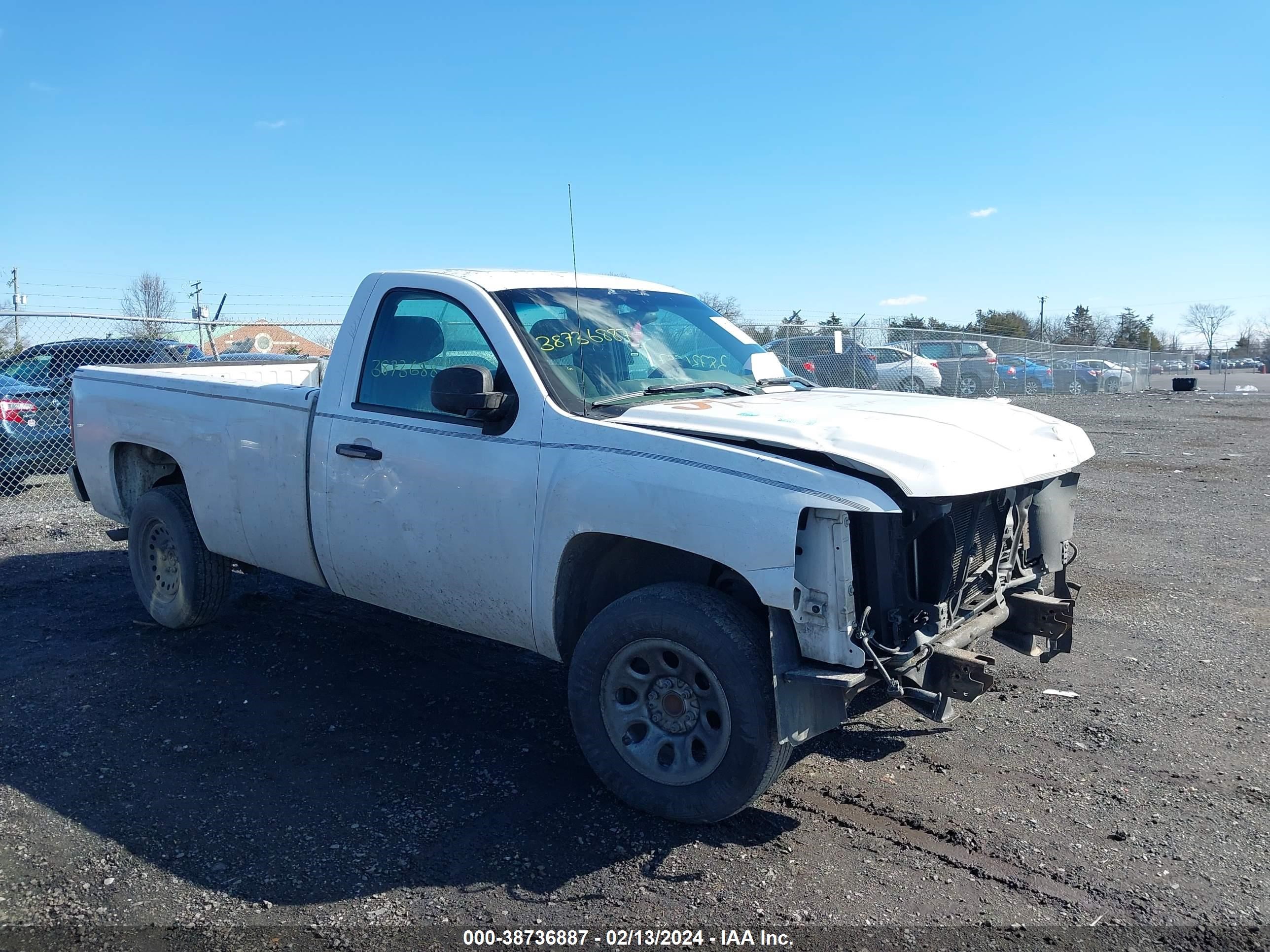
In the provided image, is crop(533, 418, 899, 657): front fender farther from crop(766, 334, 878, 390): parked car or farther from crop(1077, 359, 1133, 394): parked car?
crop(1077, 359, 1133, 394): parked car

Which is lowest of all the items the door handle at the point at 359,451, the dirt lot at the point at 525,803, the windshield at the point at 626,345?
the dirt lot at the point at 525,803

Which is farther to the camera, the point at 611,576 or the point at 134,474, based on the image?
the point at 134,474

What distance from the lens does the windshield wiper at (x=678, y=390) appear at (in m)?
4.23

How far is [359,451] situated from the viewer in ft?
15.3

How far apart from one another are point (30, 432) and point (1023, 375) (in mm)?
27607

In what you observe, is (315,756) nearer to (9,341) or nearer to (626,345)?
(626,345)

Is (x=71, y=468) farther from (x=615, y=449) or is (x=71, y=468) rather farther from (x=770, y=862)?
(x=770, y=862)

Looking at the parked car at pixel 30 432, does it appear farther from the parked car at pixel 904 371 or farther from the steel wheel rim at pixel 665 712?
the parked car at pixel 904 371

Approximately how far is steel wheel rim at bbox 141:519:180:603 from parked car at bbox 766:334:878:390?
15282 millimetres

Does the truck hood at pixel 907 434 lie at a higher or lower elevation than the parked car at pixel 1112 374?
higher

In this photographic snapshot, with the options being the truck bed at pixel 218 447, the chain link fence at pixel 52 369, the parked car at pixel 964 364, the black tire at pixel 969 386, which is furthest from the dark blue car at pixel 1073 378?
the truck bed at pixel 218 447

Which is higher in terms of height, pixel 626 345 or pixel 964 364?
pixel 626 345

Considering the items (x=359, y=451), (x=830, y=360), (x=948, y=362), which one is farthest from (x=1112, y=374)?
(x=359, y=451)

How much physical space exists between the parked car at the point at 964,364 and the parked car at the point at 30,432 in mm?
18659
